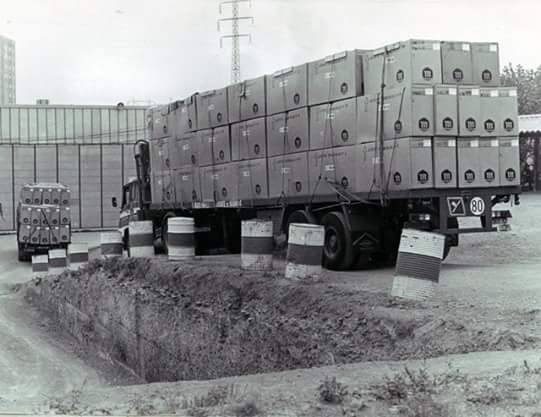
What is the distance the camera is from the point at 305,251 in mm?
10133

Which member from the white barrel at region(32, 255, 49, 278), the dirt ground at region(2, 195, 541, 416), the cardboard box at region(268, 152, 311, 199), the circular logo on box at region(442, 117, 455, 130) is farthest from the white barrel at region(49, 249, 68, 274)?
the circular logo on box at region(442, 117, 455, 130)

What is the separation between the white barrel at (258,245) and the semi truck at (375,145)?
1.38 metres

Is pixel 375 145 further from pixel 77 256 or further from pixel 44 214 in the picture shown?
pixel 44 214

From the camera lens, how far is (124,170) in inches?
1139

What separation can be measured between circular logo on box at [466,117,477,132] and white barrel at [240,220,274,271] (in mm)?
3281

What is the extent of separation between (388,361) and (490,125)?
5.90 metres

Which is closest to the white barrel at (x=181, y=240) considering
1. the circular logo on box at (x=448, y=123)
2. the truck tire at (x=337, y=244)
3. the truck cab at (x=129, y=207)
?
the truck tire at (x=337, y=244)

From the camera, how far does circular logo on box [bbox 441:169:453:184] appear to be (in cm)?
1120

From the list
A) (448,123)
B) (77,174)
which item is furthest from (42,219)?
(448,123)

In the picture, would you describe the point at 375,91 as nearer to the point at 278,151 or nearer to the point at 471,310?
the point at 278,151

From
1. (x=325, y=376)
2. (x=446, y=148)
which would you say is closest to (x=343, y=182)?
(x=446, y=148)

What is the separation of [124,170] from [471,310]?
22596 millimetres

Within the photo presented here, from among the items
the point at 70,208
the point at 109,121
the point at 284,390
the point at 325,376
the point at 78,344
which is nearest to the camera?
the point at 284,390

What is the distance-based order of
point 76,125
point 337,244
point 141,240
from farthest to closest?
point 76,125, point 141,240, point 337,244
